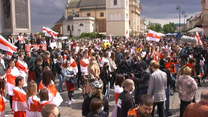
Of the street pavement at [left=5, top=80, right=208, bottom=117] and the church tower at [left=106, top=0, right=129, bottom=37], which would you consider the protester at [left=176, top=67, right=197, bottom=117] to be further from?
the church tower at [left=106, top=0, right=129, bottom=37]

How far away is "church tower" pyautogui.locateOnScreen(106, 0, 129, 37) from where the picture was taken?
238ft

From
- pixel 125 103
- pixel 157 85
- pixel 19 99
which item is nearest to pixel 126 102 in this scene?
pixel 125 103

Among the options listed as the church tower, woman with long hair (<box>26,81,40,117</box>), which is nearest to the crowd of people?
woman with long hair (<box>26,81,40,117</box>)

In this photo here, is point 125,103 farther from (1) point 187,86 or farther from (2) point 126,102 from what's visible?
(1) point 187,86

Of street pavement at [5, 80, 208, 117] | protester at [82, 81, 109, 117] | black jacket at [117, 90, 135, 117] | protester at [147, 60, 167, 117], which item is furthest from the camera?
street pavement at [5, 80, 208, 117]

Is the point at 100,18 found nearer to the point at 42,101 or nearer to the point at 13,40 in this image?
the point at 13,40

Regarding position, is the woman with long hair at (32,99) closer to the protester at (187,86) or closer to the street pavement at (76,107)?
the street pavement at (76,107)

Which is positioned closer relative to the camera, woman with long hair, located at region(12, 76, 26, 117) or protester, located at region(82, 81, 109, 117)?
protester, located at region(82, 81, 109, 117)

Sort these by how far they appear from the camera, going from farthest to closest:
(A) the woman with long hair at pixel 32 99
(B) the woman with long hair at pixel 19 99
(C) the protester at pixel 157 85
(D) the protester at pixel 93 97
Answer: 1. (C) the protester at pixel 157 85
2. (B) the woman with long hair at pixel 19 99
3. (A) the woman with long hair at pixel 32 99
4. (D) the protester at pixel 93 97

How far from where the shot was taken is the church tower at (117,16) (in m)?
72.6

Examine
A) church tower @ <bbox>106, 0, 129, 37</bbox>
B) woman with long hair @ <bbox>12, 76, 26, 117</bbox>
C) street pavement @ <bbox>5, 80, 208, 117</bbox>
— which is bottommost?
street pavement @ <bbox>5, 80, 208, 117</bbox>

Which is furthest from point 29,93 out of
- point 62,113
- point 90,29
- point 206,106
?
point 90,29

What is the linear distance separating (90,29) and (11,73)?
74.4 metres

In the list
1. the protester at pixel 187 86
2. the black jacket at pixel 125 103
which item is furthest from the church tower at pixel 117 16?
the black jacket at pixel 125 103
